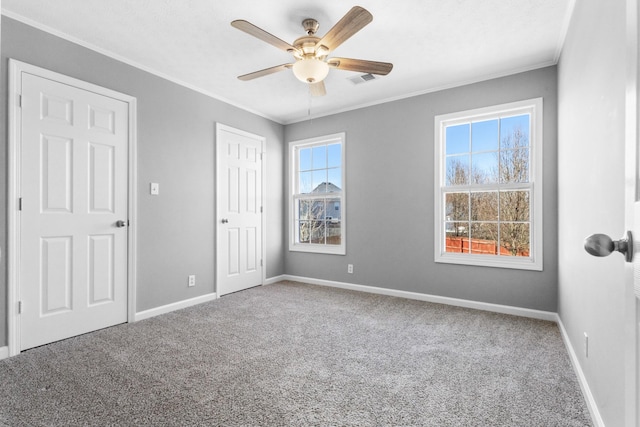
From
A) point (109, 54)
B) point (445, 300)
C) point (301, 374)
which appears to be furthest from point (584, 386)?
point (109, 54)

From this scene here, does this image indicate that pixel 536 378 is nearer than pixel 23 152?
Yes

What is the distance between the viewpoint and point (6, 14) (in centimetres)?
242

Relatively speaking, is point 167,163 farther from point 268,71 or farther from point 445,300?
point 445,300

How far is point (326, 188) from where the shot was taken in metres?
4.84

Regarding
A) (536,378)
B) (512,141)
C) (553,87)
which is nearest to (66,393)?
(536,378)

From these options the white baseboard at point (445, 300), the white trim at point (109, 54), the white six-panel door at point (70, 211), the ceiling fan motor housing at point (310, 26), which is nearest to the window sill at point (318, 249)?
the white baseboard at point (445, 300)

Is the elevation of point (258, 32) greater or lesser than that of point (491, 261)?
greater

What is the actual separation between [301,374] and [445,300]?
2256 mm

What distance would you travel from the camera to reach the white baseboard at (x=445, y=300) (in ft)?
10.7

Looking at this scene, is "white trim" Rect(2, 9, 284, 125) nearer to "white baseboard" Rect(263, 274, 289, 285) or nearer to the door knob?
"white baseboard" Rect(263, 274, 289, 285)

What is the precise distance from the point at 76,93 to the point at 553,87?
14.2ft

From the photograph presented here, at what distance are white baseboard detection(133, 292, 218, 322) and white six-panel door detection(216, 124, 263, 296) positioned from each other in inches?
7.0

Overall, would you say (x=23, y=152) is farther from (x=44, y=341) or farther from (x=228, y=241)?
(x=228, y=241)

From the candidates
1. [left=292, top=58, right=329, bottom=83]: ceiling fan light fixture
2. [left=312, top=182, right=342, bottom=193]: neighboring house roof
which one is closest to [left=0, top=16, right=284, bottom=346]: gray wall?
[left=312, top=182, right=342, bottom=193]: neighboring house roof
